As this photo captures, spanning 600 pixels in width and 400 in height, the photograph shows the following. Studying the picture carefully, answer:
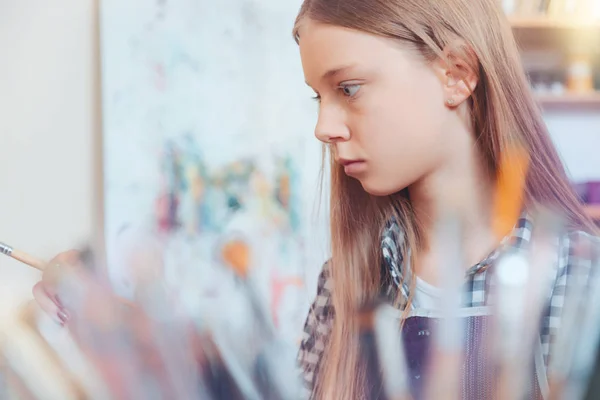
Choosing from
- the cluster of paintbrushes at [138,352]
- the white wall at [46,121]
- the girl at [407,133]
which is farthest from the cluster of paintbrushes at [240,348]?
the white wall at [46,121]

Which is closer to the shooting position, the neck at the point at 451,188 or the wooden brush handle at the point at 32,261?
the wooden brush handle at the point at 32,261

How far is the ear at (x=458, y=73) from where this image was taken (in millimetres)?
322

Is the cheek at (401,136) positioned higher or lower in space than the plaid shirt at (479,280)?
higher

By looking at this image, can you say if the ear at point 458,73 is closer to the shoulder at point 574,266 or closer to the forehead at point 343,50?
the forehead at point 343,50

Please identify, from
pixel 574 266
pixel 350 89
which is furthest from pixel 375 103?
pixel 574 266

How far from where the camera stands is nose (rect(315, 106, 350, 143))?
29 cm

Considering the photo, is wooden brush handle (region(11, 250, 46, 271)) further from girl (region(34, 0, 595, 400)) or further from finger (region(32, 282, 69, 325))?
girl (region(34, 0, 595, 400))

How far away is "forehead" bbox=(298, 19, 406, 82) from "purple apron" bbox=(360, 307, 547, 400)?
145 mm

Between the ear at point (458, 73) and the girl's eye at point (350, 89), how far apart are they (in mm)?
51

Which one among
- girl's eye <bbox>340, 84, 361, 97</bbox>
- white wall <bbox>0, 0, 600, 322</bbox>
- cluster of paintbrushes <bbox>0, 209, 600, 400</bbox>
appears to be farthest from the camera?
white wall <bbox>0, 0, 600, 322</bbox>

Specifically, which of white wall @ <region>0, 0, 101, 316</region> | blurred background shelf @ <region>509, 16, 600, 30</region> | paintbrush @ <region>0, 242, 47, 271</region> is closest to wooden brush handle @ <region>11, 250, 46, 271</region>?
paintbrush @ <region>0, 242, 47, 271</region>

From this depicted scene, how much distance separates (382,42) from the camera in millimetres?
318

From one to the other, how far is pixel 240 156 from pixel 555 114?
414 millimetres

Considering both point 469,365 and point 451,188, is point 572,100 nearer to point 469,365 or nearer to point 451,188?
point 451,188
